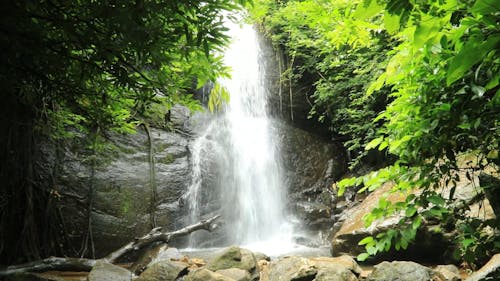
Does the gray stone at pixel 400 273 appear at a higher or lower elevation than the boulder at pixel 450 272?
higher

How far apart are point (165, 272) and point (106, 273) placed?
80 centimetres

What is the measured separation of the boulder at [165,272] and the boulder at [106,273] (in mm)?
243

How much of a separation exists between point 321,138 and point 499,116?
451 inches

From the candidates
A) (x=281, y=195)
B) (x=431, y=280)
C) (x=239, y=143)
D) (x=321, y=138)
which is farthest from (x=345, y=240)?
(x=321, y=138)

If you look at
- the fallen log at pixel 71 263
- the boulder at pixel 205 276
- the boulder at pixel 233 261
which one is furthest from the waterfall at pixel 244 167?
the boulder at pixel 205 276

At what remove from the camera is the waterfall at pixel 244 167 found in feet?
30.1

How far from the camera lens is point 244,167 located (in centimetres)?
1088

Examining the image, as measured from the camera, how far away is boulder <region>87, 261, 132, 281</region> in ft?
14.2

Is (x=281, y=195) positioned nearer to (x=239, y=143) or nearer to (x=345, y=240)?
(x=239, y=143)

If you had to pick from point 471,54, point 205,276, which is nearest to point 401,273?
point 205,276

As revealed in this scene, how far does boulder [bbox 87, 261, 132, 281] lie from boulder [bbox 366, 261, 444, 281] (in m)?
3.38

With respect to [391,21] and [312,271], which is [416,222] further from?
[312,271]

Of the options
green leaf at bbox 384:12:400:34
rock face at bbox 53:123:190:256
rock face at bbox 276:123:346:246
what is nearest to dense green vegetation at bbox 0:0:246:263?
green leaf at bbox 384:12:400:34

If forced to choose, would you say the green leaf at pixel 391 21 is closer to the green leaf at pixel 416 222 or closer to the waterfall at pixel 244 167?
the green leaf at pixel 416 222
